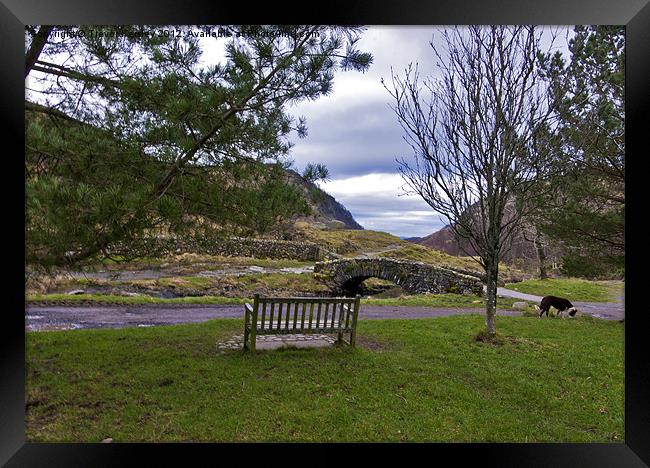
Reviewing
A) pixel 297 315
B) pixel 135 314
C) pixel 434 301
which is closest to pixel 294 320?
pixel 297 315

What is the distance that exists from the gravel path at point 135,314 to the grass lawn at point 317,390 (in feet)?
0.44

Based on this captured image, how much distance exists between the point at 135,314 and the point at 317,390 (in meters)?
2.19

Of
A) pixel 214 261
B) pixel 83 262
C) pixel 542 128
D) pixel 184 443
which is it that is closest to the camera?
pixel 184 443

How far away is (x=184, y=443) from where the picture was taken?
202 centimetres

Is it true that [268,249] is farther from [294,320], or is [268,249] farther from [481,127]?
[481,127]

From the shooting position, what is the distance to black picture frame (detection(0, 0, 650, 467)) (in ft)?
5.89

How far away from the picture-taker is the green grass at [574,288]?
389 centimetres

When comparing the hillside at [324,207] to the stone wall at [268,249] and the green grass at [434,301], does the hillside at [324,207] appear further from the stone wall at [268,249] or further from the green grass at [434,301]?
the green grass at [434,301]

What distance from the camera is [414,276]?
16.5 feet

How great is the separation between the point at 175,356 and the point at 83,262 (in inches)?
44.2

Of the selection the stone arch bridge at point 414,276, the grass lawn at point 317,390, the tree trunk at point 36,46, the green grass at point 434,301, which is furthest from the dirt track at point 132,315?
the tree trunk at point 36,46

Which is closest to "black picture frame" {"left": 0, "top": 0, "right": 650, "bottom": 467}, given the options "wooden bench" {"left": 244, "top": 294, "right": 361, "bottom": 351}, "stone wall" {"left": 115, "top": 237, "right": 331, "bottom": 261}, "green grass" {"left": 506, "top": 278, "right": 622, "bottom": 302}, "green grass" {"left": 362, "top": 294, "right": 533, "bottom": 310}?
"wooden bench" {"left": 244, "top": 294, "right": 361, "bottom": 351}
